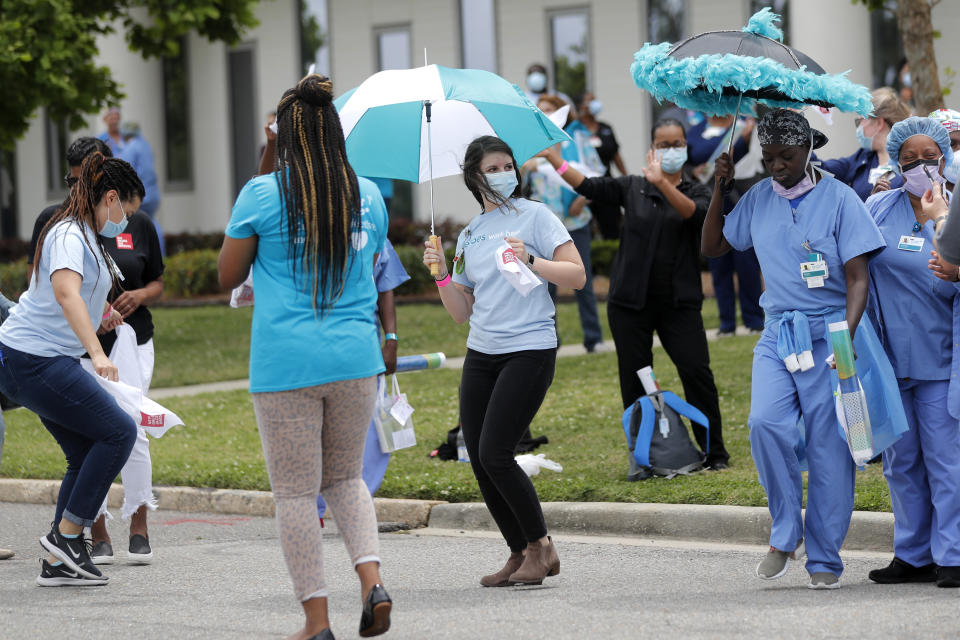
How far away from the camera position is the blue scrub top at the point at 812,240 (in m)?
5.89

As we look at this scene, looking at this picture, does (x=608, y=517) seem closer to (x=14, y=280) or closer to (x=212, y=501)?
(x=212, y=501)

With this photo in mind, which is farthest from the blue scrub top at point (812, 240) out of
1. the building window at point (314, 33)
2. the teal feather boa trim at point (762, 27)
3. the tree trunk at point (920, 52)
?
the building window at point (314, 33)

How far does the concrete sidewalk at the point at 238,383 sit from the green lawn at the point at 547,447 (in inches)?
15.2

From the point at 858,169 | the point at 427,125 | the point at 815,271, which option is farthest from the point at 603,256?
the point at 815,271

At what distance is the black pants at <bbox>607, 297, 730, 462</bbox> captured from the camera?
8.43 metres

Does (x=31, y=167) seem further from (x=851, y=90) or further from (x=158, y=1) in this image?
(x=851, y=90)

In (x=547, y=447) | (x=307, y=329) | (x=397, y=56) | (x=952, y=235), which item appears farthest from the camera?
(x=397, y=56)

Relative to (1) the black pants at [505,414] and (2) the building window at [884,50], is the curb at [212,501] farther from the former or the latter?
(2) the building window at [884,50]

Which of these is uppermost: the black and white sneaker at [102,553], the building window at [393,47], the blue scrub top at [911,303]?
the building window at [393,47]

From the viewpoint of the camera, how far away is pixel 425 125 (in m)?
7.08

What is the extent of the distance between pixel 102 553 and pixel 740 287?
7.73 meters

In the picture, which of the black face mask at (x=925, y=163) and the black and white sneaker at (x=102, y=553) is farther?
the black and white sneaker at (x=102, y=553)

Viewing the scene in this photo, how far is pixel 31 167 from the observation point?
89.4 feet

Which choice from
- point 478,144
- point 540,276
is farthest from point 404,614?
point 478,144
